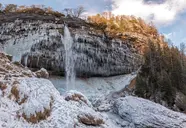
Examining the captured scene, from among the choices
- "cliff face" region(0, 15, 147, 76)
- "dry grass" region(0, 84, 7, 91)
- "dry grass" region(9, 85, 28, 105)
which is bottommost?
"dry grass" region(9, 85, 28, 105)

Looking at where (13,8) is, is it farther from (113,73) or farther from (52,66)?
(113,73)

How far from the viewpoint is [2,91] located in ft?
30.3

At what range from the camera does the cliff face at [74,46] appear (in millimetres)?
29938

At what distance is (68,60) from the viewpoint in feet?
103

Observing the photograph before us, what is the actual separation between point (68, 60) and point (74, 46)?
193cm

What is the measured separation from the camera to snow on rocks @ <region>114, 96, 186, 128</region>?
10.2 m

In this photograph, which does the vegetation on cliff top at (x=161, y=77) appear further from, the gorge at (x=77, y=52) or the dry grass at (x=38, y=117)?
the dry grass at (x=38, y=117)

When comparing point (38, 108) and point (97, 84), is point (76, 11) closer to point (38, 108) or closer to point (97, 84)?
point (97, 84)

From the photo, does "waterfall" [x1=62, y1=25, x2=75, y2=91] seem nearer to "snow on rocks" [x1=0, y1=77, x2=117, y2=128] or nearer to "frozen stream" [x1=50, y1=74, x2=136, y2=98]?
"frozen stream" [x1=50, y1=74, x2=136, y2=98]

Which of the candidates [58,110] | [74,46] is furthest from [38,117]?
[74,46]

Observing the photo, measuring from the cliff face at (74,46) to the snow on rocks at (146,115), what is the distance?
20.3 metres

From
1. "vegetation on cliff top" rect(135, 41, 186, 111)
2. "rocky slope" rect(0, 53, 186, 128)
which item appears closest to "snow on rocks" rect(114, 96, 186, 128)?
"rocky slope" rect(0, 53, 186, 128)

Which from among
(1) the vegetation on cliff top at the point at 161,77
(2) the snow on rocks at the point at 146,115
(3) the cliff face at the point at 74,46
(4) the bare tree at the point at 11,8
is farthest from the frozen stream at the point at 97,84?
(2) the snow on rocks at the point at 146,115

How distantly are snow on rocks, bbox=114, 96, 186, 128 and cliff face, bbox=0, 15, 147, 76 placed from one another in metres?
20.3
